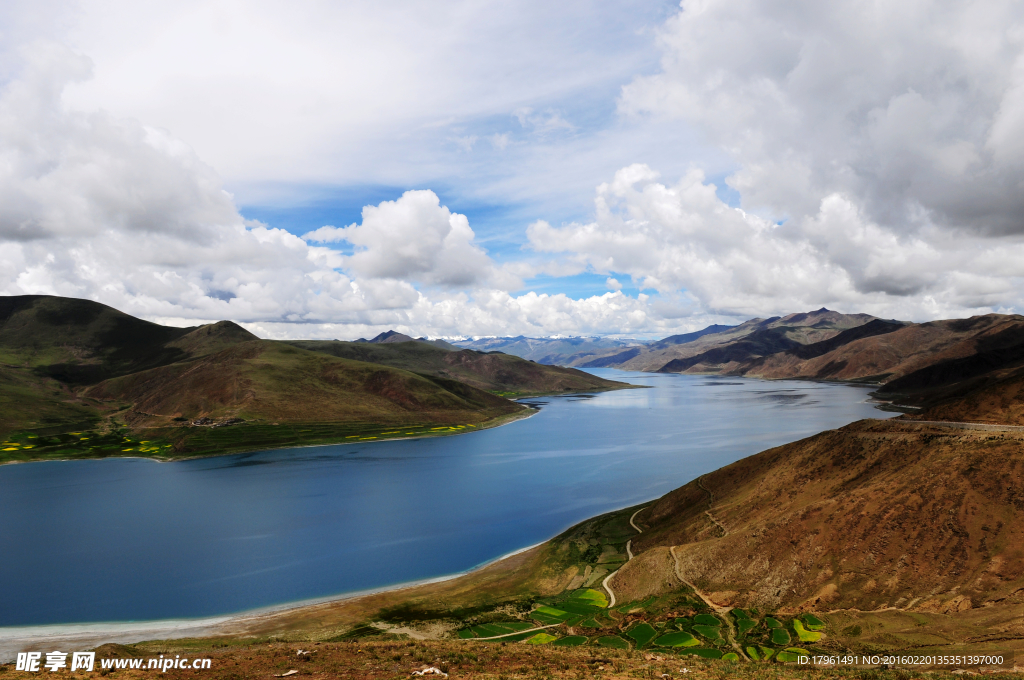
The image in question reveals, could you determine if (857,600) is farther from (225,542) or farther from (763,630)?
(225,542)

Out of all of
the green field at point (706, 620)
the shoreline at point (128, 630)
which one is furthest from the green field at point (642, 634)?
the shoreline at point (128, 630)

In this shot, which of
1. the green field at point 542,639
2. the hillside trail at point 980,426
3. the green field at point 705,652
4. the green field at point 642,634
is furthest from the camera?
the hillside trail at point 980,426

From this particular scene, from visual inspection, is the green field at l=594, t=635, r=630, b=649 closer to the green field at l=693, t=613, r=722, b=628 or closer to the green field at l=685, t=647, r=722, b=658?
the green field at l=685, t=647, r=722, b=658

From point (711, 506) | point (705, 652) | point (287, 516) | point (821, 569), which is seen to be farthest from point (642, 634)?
point (287, 516)

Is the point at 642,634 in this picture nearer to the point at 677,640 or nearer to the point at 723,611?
the point at 677,640

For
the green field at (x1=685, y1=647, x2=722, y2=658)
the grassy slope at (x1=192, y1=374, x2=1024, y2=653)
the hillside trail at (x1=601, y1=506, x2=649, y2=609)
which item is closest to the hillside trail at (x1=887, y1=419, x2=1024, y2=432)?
the grassy slope at (x1=192, y1=374, x2=1024, y2=653)

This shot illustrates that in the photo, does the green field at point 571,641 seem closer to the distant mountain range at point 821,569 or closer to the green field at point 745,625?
the distant mountain range at point 821,569
